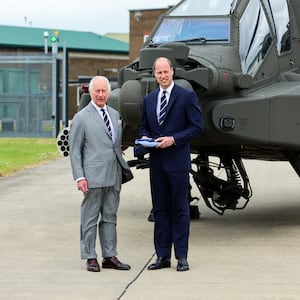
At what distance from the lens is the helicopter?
29.6 feet

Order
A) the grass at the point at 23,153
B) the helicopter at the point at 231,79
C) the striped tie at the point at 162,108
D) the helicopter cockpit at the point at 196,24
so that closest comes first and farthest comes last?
the striped tie at the point at 162,108 → the helicopter at the point at 231,79 → the helicopter cockpit at the point at 196,24 → the grass at the point at 23,153

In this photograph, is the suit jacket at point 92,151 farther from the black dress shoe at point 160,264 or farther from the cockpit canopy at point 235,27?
the cockpit canopy at point 235,27

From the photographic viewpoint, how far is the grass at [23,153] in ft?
65.5

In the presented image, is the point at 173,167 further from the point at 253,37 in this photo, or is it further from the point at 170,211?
the point at 253,37

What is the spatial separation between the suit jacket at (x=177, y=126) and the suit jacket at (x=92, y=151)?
371 millimetres

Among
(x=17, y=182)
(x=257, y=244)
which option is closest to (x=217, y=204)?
(x=257, y=244)

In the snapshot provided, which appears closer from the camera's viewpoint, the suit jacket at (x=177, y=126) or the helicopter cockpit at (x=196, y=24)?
the suit jacket at (x=177, y=126)

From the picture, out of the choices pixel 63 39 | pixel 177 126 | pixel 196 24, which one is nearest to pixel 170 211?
pixel 177 126

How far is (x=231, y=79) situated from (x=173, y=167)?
1.73m

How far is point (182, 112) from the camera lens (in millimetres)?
8062

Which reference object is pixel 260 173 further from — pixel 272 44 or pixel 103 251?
pixel 103 251

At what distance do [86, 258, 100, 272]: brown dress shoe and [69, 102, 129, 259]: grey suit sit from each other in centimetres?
5

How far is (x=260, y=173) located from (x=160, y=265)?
1044 cm

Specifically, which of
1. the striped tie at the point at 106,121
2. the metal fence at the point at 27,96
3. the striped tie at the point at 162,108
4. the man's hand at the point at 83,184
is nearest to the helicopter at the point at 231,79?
the striped tie at the point at 162,108
